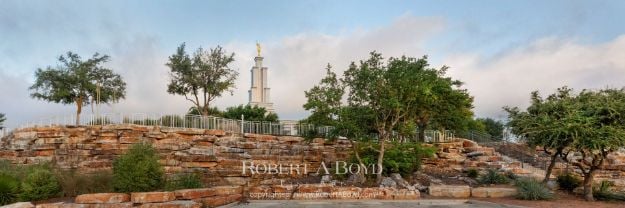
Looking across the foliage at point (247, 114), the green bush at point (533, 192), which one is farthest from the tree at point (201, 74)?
the green bush at point (533, 192)

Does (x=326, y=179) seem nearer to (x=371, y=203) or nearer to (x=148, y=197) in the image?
(x=371, y=203)

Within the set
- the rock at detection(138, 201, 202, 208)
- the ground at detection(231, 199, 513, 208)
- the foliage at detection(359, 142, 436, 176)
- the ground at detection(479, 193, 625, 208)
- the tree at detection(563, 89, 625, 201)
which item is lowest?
the ground at detection(479, 193, 625, 208)

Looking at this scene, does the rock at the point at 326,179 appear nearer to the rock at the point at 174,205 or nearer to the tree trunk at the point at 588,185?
the rock at the point at 174,205

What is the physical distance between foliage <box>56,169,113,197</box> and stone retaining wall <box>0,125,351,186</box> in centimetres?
410

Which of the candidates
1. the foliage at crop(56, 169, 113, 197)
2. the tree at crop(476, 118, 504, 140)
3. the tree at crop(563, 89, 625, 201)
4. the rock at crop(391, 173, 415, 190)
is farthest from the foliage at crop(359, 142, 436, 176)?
the tree at crop(476, 118, 504, 140)

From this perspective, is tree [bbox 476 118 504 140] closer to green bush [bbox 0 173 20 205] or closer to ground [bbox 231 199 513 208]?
ground [bbox 231 199 513 208]

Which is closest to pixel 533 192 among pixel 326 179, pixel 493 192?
pixel 493 192

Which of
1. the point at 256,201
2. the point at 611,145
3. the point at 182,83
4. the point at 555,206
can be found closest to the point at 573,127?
the point at 611,145

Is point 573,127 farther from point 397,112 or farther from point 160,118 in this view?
point 160,118

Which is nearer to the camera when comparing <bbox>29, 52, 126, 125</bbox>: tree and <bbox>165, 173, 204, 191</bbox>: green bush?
<bbox>165, 173, 204, 191</bbox>: green bush

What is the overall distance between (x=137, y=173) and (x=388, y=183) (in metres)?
6.67

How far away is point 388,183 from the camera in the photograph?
1244cm

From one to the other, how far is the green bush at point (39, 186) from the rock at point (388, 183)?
7759 mm

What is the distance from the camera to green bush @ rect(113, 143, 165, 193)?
8977mm
